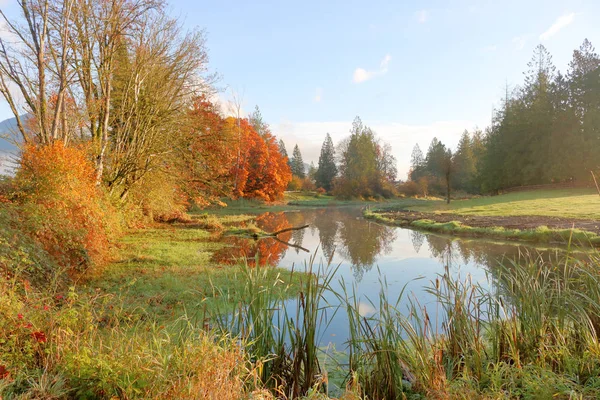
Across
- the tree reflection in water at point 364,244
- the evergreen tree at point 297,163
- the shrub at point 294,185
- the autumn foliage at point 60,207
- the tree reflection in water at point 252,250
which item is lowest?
the tree reflection in water at point 364,244

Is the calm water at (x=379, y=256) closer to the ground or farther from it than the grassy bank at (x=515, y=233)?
closer to the ground

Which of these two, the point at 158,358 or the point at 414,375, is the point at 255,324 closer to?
the point at 158,358

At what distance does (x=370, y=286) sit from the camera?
8.16m

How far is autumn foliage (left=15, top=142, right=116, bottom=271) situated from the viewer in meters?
6.99

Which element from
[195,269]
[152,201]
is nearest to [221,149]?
[152,201]

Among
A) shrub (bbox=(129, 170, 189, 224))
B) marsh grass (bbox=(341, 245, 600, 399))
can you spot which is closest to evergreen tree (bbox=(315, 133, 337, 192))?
shrub (bbox=(129, 170, 189, 224))

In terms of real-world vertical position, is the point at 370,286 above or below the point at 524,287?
below

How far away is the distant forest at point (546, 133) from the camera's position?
3262cm

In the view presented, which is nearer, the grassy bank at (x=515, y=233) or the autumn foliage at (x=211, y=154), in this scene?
the grassy bank at (x=515, y=233)

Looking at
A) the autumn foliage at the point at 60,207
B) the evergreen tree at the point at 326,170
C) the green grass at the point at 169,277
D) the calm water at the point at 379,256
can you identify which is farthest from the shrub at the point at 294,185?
the autumn foliage at the point at 60,207

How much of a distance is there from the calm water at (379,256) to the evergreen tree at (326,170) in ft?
157

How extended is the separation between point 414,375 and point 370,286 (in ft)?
15.5

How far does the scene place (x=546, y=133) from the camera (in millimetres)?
36312

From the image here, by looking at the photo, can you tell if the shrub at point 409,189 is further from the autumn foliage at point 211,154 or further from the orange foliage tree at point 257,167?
the autumn foliage at point 211,154
